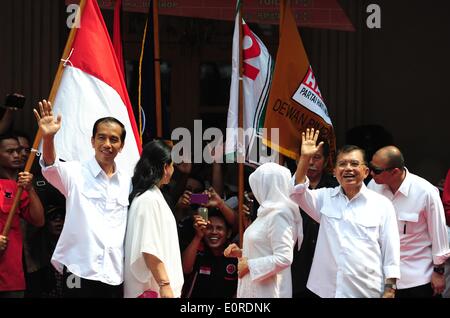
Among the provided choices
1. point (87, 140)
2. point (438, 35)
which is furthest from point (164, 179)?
point (438, 35)

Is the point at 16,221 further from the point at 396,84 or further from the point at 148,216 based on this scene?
the point at 396,84

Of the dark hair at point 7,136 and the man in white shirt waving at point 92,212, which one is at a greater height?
the dark hair at point 7,136

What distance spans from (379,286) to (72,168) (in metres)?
2.15

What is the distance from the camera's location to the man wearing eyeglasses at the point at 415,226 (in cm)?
851

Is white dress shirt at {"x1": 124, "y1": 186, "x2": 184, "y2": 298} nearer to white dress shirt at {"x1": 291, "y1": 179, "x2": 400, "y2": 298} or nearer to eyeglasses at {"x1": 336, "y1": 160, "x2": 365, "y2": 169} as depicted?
white dress shirt at {"x1": 291, "y1": 179, "x2": 400, "y2": 298}

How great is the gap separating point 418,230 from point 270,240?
47.3 inches

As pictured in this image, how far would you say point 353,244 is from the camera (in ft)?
25.9

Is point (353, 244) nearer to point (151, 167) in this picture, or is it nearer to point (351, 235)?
point (351, 235)

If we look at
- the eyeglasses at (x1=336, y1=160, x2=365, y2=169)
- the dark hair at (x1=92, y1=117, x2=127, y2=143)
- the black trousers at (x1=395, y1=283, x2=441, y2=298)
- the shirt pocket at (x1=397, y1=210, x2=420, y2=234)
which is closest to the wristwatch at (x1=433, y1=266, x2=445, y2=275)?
the black trousers at (x1=395, y1=283, x2=441, y2=298)

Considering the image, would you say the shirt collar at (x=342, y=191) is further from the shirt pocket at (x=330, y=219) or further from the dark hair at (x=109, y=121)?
the dark hair at (x=109, y=121)

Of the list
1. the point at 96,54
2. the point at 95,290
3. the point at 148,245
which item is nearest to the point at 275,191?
the point at 148,245

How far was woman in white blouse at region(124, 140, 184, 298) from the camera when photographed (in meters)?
7.70

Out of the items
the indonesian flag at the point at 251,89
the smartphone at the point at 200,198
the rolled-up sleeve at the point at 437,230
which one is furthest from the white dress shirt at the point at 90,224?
the rolled-up sleeve at the point at 437,230

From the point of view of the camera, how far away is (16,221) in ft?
29.2
